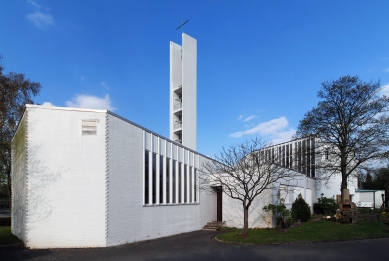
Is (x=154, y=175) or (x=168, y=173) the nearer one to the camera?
(x=154, y=175)

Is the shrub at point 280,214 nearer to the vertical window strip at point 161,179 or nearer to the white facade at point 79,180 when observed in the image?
the vertical window strip at point 161,179

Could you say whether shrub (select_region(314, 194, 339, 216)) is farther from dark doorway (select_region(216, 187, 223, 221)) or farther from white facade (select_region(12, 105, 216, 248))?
white facade (select_region(12, 105, 216, 248))

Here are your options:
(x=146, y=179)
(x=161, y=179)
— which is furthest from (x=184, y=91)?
(x=146, y=179)

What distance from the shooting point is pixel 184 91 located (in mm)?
33938

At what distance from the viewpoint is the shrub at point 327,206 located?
28123 millimetres

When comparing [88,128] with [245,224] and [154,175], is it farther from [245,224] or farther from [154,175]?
[245,224]

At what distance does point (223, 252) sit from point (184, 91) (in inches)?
946

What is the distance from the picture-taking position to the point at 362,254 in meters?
10.5

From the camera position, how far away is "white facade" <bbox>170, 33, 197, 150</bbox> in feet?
111

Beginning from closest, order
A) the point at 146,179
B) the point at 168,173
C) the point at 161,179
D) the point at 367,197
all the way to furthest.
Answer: the point at 146,179, the point at 161,179, the point at 168,173, the point at 367,197

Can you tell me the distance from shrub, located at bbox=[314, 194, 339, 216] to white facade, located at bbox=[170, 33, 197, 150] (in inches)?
555

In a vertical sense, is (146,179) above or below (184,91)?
below

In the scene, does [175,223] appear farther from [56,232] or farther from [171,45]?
[171,45]

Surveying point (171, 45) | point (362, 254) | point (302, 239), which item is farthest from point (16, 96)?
point (362, 254)
